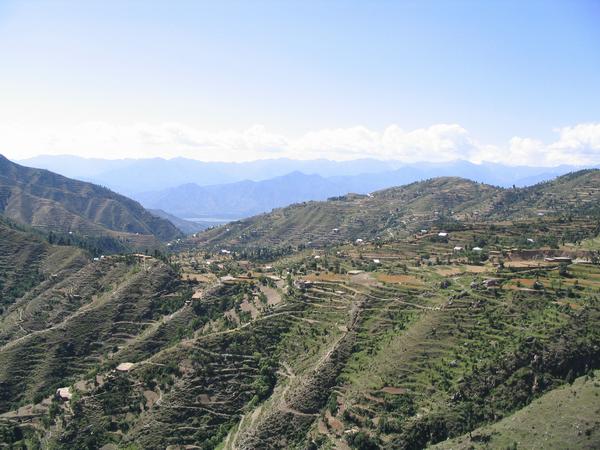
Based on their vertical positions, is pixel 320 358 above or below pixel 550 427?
above

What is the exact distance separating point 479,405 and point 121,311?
67677 millimetres

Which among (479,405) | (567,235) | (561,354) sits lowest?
(479,405)

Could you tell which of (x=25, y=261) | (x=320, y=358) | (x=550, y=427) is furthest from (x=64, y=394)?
(x=25, y=261)

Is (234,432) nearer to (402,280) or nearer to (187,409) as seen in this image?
(187,409)

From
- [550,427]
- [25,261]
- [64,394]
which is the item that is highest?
[25,261]

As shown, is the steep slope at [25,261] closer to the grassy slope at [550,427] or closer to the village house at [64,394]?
the village house at [64,394]

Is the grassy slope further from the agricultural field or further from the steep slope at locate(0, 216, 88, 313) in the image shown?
the steep slope at locate(0, 216, 88, 313)

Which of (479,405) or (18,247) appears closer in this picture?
(479,405)

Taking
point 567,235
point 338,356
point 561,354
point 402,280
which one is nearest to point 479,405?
point 561,354

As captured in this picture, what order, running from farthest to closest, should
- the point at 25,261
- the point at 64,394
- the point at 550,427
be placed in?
the point at 25,261
the point at 64,394
the point at 550,427

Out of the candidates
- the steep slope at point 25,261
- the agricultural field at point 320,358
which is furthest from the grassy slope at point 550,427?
the steep slope at point 25,261

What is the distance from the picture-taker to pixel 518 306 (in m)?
72.9

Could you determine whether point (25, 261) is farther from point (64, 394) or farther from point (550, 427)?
point (550, 427)

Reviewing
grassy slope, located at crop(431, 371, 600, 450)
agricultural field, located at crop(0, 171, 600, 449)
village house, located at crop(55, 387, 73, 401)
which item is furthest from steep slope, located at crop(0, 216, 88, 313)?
grassy slope, located at crop(431, 371, 600, 450)
